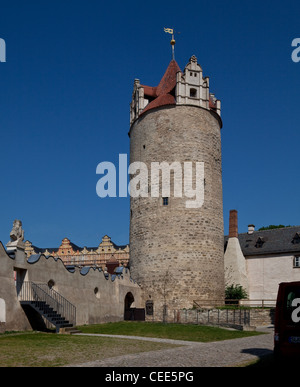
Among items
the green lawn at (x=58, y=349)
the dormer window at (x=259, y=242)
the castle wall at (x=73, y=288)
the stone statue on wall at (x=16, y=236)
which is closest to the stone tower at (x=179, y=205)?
the castle wall at (x=73, y=288)

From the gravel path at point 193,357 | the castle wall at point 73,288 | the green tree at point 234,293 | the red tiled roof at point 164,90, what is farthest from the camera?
the green tree at point 234,293

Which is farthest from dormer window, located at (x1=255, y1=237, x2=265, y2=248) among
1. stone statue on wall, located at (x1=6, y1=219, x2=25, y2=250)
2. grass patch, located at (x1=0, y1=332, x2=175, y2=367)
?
grass patch, located at (x1=0, y1=332, x2=175, y2=367)

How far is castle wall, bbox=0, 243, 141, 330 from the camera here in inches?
719

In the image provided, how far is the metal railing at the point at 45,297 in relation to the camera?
64.1ft

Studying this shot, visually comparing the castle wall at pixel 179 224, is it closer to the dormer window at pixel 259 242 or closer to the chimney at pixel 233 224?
the chimney at pixel 233 224

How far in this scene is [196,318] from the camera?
99.5 ft

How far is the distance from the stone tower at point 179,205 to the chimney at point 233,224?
8673 millimetres

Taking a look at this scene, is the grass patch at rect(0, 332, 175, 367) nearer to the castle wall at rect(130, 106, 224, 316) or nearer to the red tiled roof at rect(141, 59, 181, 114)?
the castle wall at rect(130, 106, 224, 316)

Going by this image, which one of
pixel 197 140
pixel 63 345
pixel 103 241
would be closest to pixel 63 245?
pixel 103 241

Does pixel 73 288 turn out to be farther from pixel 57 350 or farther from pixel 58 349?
pixel 57 350
